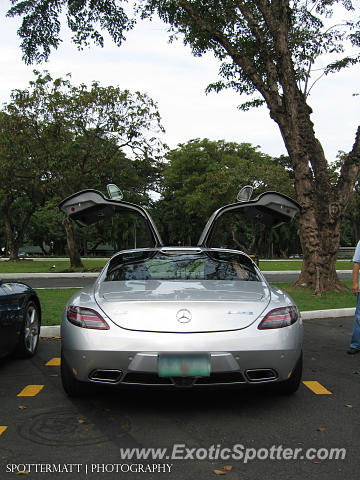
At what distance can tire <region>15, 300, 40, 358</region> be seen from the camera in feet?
18.1

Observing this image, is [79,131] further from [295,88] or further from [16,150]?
[295,88]

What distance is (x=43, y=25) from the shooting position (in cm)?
1397

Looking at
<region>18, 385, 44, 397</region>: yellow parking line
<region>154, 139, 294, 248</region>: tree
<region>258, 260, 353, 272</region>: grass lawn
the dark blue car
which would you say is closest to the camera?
<region>18, 385, 44, 397</region>: yellow parking line

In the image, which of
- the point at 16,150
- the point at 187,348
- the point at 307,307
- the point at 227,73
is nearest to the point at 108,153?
the point at 16,150

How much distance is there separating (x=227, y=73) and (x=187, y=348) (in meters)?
13.5

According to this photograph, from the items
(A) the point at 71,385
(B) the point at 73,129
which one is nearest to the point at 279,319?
(A) the point at 71,385

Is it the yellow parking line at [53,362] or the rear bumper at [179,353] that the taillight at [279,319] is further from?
the yellow parking line at [53,362]

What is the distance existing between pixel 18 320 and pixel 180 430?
Result: 8.63 ft

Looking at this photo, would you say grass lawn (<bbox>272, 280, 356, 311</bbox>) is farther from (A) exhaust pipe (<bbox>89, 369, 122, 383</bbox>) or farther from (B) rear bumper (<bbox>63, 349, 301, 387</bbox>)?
(A) exhaust pipe (<bbox>89, 369, 122, 383</bbox>)

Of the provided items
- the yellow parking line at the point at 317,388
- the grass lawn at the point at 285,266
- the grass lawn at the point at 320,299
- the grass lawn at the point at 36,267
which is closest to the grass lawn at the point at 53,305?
the yellow parking line at the point at 317,388

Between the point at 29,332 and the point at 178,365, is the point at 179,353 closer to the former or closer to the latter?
the point at 178,365

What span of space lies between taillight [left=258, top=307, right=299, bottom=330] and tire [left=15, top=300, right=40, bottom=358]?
2952mm

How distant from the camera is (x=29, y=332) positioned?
575 cm

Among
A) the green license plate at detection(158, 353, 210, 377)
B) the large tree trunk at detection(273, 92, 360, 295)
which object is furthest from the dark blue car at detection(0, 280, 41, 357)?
the large tree trunk at detection(273, 92, 360, 295)
